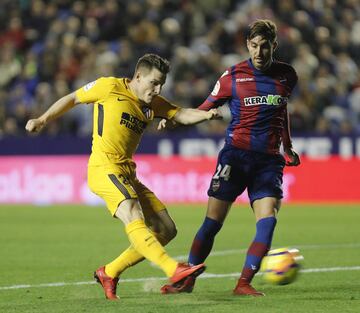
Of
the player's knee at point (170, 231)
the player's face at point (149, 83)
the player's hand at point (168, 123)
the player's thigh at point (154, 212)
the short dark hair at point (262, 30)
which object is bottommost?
the player's knee at point (170, 231)

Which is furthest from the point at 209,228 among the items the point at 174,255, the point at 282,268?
the point at 174,255

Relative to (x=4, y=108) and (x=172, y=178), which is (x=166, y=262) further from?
(x=4, y=108)

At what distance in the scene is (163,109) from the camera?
8.55m

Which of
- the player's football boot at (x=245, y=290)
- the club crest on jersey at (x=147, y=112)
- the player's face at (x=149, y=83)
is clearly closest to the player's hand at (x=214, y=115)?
the player's face at (x=149, y=83)

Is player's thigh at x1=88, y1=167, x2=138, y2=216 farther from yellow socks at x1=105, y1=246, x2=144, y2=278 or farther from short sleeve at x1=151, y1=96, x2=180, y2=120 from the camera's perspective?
short sleeve at x1=151, y1=96, x2=180, y2=120

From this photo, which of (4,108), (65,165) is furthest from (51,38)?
(65,165)

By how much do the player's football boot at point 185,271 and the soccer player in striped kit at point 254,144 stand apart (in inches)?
35.9

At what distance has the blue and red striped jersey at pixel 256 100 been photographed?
850cm

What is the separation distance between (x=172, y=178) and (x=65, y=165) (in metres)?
2.23

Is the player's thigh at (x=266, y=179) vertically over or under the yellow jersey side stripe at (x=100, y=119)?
under

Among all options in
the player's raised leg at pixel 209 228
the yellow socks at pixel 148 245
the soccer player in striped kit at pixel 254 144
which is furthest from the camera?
the player's raised leg at pixel 209 228

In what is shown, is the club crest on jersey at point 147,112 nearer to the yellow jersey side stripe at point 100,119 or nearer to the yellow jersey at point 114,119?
the yellow jersey at point 114,119

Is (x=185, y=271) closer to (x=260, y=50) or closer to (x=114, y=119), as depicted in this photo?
(x=114, y=119)

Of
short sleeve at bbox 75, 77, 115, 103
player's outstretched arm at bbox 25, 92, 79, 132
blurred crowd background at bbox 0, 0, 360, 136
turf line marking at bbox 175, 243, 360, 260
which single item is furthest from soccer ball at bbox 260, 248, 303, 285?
blurred crowd background at bbox 0, 0, 360, 136
